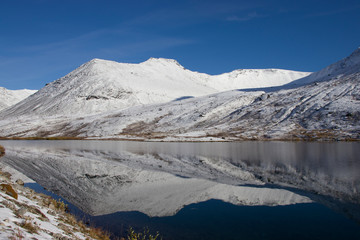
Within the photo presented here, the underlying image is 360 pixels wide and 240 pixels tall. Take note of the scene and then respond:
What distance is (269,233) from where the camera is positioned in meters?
14.4

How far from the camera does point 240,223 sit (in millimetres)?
15883

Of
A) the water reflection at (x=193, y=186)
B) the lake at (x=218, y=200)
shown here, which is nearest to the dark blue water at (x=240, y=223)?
the lake at (x=218, y=200)

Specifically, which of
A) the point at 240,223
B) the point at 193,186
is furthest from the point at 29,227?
the point at 193,186

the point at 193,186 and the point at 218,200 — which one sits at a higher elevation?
the point at 193,186

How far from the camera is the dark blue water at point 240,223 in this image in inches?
560

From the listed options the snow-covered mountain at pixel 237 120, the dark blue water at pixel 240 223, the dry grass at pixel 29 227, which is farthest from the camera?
the snow-covered mountain at pixel 237 120

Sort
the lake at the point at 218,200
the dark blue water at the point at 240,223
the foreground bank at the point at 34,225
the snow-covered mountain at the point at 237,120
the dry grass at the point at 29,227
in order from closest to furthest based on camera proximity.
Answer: the foreground bank at the point at 34,225 → the dry grass at the point at 29,227 → the dark blue water at the point at 240,223 → the lake at the point at 218,200 → the snow-covered mountain at the point at 237,120

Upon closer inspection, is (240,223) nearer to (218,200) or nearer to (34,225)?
(218,200)

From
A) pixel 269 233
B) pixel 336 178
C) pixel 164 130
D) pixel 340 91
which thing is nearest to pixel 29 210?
pixel 269 233

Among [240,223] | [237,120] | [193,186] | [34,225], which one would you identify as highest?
[237,120]

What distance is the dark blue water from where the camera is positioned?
14227mm

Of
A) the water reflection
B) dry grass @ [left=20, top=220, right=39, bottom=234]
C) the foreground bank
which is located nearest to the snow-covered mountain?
the water reflection

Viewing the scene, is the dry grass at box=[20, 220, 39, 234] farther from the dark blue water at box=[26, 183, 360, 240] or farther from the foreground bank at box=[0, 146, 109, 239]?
the dark blue water at box=[26, 183, 360, 240]

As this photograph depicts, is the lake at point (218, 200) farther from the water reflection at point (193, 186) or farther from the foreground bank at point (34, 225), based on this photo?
the foreground bank at point (34, 225)
